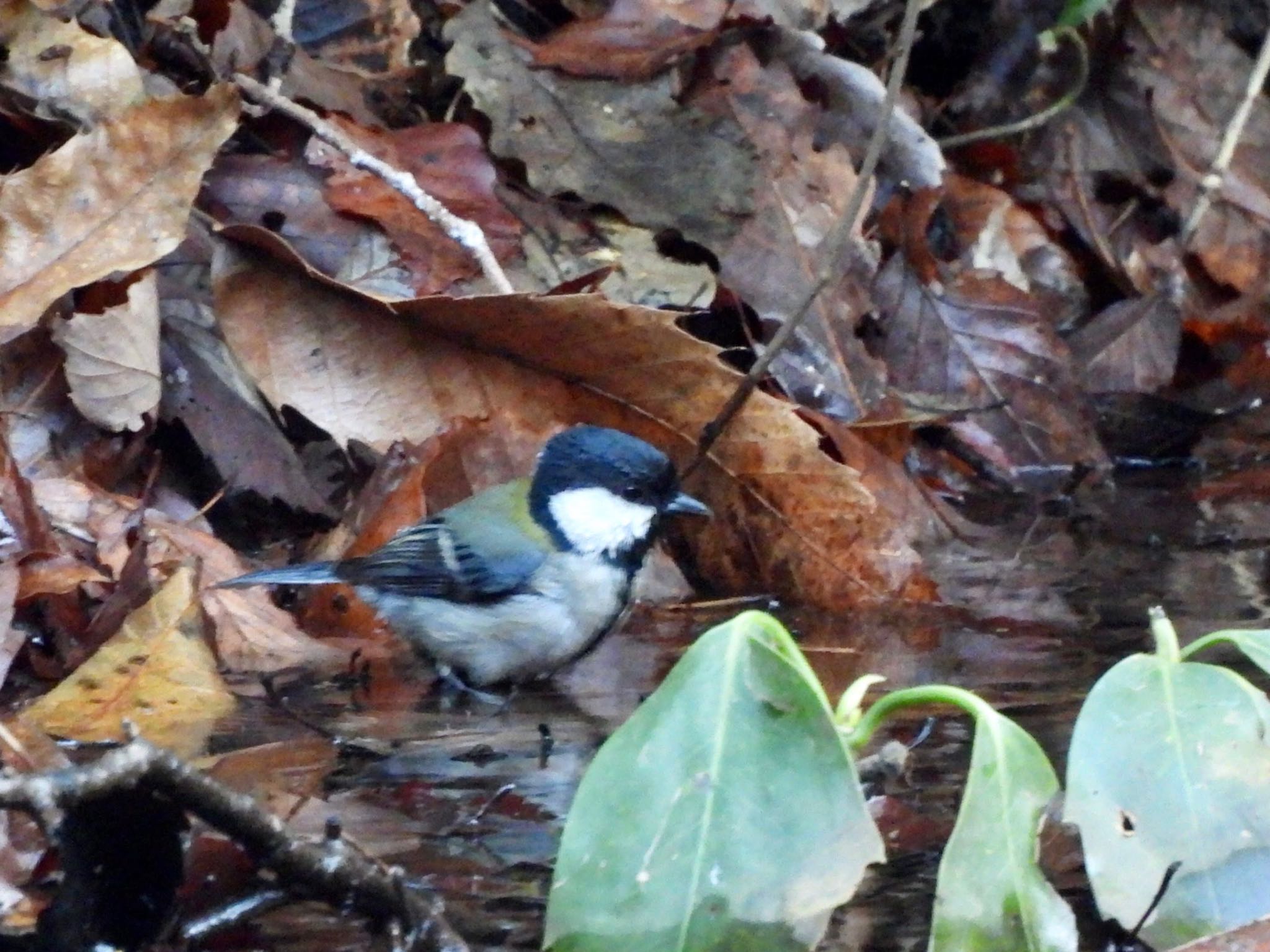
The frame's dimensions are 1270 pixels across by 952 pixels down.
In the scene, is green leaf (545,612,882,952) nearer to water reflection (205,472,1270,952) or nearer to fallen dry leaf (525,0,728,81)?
water reflection (205,472,1270,952)

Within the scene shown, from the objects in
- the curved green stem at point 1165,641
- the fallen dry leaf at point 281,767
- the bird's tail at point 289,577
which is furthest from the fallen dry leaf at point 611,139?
the curved green stem at point 1165,641

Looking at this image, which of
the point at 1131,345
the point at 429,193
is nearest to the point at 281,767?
the point at 429,193

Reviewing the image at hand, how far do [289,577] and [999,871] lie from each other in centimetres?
188

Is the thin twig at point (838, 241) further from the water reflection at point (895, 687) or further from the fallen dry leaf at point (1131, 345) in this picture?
the fallen dry leaf at point (1131, 345)

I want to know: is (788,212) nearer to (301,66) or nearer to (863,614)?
(301,66)

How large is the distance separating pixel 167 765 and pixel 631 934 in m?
A: 0.46

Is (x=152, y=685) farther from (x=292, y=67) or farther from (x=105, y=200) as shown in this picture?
(x=292, y=67)

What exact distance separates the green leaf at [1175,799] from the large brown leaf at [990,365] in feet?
10.8

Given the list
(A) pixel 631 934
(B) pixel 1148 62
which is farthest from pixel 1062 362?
(A) pixel 631 934

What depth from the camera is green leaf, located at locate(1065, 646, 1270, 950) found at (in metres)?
1.86

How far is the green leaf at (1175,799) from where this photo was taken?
1.86m

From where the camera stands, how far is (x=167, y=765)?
1635 mm

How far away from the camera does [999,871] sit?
1.82m

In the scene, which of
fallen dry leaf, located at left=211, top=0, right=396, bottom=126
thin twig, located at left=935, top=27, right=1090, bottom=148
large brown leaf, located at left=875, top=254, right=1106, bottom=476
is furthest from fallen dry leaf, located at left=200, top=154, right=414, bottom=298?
thin twig, located at left=935, top=27, right=1090, bottom=148
